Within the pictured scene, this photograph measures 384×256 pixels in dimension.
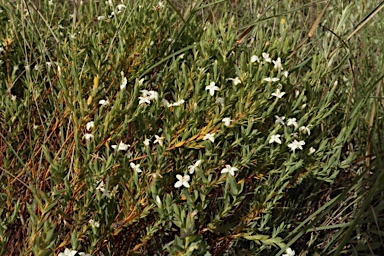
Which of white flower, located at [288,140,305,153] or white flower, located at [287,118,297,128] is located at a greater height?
white flower, located at [287,118,297,128]

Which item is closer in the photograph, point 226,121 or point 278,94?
point 226,121

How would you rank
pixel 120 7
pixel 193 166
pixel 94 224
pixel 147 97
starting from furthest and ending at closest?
pixel 120 7
pixel 147 97
pixel 193 166
pixel 94 224

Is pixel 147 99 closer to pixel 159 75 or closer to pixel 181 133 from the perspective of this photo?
pixel 181 133

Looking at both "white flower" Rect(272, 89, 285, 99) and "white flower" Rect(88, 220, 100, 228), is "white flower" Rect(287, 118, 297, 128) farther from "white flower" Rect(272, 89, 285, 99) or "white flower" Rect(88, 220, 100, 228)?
"white flower" Rect(88, 220, 100, 228)

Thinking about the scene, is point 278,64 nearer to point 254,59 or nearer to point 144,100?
point 254,59

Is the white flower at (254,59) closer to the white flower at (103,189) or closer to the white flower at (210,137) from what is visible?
the white flower at (210,137)

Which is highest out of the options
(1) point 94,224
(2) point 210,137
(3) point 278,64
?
(3) point 278,64

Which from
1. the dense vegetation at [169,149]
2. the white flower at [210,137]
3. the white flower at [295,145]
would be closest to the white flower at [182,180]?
the dense vegetation at [169,149]

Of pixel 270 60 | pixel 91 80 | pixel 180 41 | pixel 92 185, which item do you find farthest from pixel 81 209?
pixel 180 41

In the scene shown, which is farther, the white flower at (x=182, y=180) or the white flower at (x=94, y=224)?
the white flower at (x=182, y=180)

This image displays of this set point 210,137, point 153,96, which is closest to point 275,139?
point 210,137

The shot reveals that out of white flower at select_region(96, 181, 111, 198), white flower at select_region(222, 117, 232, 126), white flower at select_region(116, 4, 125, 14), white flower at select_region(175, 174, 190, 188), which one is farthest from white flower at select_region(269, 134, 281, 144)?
white flower at select_region(116, 4, 125, 14)

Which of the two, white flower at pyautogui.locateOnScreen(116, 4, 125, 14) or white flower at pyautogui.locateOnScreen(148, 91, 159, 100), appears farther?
white flower at pyautogui.locateOnScreen(116, 4, 125, 14)

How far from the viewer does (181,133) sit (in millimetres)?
1622
